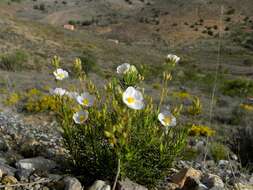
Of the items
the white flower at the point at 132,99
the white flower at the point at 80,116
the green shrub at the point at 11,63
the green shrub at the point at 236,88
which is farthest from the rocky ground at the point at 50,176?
the green shrub at the point at 236,88

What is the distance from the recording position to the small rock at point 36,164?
11.3ft

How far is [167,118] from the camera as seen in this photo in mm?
3055

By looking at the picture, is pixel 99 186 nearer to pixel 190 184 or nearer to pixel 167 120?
pixel 167 120

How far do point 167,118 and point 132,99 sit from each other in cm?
61

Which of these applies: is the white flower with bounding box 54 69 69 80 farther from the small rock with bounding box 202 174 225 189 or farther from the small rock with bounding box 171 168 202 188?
the small rock with bounding box 202 174 225 189

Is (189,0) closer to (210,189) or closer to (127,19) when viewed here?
(127,19)

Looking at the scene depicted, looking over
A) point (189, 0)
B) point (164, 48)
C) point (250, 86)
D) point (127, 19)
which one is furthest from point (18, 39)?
point (189, 0)

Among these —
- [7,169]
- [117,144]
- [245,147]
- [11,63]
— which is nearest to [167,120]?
[117,144]

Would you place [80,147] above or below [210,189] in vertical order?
above

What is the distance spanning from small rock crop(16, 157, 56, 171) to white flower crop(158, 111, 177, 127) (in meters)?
1.14

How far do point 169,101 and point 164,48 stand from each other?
27.2m

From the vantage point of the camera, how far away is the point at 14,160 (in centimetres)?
377

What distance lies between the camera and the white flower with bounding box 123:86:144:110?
2.46 meters

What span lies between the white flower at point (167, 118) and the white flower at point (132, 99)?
0.49 metres
